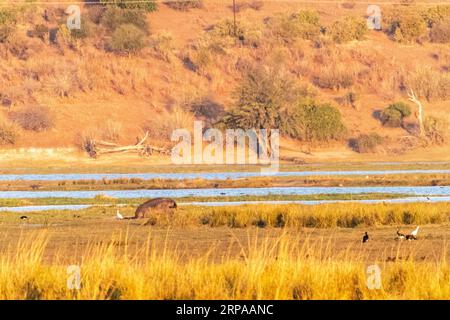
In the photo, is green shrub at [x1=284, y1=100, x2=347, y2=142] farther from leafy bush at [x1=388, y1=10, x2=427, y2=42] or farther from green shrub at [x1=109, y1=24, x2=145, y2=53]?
leafy bush at [x1=388, y1=10, x2=427, y2=42]

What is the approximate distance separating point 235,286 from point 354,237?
8.47 m

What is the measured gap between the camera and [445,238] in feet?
65.0

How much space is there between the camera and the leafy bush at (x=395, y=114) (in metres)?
57.8

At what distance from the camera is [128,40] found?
67.8 m

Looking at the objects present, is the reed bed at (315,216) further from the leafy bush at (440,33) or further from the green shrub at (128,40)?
the leafy bush at (440,33)

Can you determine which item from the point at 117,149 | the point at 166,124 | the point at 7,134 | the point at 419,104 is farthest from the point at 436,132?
the point at 7,134

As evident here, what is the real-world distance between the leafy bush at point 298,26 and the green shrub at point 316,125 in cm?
1493

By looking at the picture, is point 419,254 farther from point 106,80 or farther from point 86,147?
point 106,80

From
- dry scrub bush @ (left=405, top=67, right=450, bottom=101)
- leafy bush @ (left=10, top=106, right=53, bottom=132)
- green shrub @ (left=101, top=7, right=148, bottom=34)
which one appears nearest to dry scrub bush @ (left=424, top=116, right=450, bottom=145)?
dry scrub bush @ (left=405, top=67, right=450, bottom=101)

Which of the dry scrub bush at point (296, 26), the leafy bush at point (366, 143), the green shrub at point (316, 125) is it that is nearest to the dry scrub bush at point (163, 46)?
the dry scrub bush at point (296, 26)

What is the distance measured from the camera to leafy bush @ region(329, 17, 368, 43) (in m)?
70.3

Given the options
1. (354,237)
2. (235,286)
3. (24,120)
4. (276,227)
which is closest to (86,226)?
(276,227)

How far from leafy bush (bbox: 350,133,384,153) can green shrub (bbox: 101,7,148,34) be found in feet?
69.2

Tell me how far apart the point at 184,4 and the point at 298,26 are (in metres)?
8.99
